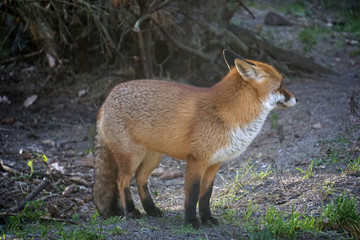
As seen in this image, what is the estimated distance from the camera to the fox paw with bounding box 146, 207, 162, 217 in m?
4.48

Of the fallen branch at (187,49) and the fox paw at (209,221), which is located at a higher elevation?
the fallen branch at (187,49)

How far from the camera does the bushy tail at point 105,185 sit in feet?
14.8

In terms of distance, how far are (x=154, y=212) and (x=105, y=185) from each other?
53 cm

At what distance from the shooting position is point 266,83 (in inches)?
159

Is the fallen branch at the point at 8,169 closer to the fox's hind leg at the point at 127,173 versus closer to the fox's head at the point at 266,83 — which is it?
the fox's hind leg at the point at 127,173

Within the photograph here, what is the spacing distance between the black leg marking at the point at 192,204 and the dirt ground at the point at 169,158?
0.13 metres

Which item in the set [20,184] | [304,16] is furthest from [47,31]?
[304,16]

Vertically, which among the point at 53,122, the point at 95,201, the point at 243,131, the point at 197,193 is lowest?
the point at 53,122

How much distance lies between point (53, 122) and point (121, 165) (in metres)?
3.50

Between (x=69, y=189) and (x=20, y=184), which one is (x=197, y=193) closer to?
(x=69, y=189)

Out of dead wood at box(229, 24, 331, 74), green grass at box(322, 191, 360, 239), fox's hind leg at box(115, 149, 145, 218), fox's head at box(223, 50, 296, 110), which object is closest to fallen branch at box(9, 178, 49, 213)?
fox's hind leg at box(115, 149, 145, 218)

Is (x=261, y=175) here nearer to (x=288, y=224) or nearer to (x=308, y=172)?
(x=308, y=172)

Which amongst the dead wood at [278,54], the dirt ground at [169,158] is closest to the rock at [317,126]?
the dirt ground at [169,158]

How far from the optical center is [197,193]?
3957 millimetres
